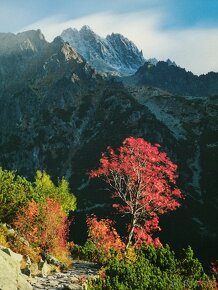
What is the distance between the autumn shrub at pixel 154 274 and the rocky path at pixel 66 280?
1.84 m

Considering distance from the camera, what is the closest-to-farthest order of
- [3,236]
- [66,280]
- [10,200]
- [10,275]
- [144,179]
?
[10,275] < [66,280] < [3,236] < [144,179] < [10,200]

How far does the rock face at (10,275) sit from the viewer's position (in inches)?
693

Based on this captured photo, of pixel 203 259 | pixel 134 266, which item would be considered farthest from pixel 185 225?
pixel 134 266

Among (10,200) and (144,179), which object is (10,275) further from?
(10,200)

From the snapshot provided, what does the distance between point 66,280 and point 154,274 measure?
613 centimetres

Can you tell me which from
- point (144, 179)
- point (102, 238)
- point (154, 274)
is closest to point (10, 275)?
point (154, 274)

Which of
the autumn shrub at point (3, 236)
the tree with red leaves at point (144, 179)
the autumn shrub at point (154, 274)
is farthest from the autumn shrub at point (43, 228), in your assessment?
the autumn shrub at point (154, 274)

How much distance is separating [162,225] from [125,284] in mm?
145553

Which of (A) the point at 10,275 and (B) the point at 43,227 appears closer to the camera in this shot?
(A) the point at 10,275

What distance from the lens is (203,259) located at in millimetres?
118125

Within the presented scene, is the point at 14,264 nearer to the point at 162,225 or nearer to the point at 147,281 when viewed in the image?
the point at 147,281

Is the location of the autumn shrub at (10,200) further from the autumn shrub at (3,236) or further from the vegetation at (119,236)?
the autumn shrub at (3,236)

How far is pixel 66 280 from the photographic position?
23250 millimetres

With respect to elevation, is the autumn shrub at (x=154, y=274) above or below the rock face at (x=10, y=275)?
above
